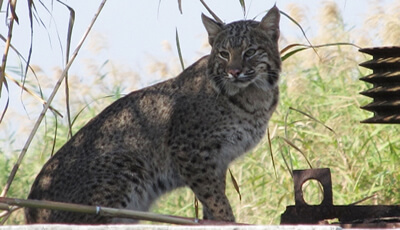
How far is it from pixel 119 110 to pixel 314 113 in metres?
2.94

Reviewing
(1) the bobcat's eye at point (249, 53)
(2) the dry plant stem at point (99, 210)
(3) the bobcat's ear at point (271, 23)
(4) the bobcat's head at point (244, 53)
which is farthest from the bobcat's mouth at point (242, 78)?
(2) the dry plant stem at point (99, 210)

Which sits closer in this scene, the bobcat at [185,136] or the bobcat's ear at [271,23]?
the bobcat at [185,136]

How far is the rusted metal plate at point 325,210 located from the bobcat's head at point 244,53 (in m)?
1.90

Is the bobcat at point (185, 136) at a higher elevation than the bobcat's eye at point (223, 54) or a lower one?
lower

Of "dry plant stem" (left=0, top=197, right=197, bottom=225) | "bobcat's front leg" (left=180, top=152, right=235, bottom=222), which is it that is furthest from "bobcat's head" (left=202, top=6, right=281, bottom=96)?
"dry plant stem" (left=0, top=197, right=197, bottom=225)

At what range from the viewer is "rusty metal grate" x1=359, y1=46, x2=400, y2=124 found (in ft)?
8.05

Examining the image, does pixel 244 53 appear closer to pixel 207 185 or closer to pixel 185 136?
pixel 185 136

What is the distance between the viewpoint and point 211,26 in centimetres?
457

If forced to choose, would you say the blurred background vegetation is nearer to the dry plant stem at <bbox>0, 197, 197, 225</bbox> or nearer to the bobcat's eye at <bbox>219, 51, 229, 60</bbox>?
the bobcat's eye at <bbox>219, 51, 229, 60</bbox>

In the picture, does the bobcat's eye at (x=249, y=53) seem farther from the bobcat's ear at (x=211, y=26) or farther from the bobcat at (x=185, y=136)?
the bobcat's ear at (x=211, y=26)

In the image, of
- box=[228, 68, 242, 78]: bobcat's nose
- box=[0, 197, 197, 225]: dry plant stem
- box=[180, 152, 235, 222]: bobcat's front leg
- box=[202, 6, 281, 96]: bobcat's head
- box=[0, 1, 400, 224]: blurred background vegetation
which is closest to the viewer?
box=[0, 197, 197, 225]: dry plant stem

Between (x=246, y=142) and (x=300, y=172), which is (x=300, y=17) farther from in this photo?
(x=300, y=172)

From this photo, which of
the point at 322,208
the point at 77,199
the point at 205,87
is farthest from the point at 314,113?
the point at 322,208

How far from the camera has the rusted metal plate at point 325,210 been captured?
2.47 m
